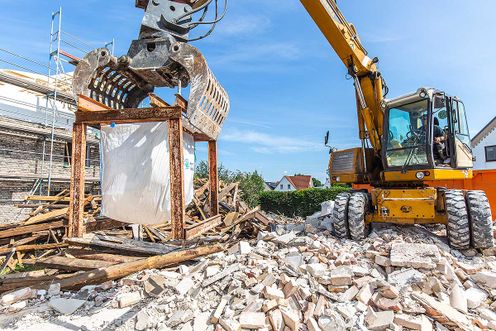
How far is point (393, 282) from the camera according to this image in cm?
445

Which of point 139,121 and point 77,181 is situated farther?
point 77,181

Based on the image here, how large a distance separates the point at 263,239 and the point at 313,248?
107 centimetres

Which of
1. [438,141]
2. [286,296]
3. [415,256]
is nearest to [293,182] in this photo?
[438,141]

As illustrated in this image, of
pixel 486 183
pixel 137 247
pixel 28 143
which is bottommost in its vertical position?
pixel 137 247

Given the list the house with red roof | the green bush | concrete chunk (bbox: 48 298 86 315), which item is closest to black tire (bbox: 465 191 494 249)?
concrete chunk (bbox: 48 298 86 315)

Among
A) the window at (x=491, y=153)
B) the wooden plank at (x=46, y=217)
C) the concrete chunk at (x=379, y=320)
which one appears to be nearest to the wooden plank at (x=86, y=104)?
the concrete chunk at (x=379, y=320)

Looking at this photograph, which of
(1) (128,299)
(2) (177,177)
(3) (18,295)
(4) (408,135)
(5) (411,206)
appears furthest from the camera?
(4) (408,135)

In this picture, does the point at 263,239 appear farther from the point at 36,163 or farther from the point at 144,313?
the point at 36,163

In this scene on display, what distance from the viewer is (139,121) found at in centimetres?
323

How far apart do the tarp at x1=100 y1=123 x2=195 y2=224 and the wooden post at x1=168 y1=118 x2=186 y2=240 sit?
0.40 m

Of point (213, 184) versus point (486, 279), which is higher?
point (213, 184)

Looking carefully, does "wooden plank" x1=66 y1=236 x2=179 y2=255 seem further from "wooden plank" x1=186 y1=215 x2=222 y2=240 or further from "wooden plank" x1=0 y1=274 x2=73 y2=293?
"wooden plank" x1=186 y1=215 x2=222 y2=240

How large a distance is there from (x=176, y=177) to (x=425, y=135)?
5233 mm

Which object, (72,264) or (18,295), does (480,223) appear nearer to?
(72,264)
